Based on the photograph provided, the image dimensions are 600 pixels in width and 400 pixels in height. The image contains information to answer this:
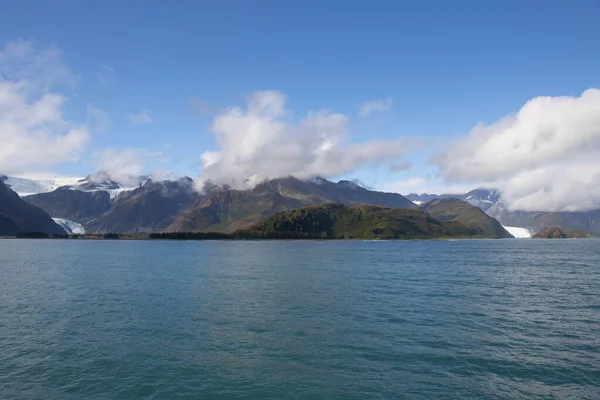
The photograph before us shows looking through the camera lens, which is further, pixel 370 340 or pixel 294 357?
pixel 370 340

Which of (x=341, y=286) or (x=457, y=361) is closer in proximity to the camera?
(x=457, y=361)

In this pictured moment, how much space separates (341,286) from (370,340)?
46.2 m

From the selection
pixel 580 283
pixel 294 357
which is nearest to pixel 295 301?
pixel 294 357

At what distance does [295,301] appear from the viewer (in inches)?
2985

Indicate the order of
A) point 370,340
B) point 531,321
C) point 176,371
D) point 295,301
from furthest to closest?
point 295,301
point 531,321
point 370,340
point 176,371

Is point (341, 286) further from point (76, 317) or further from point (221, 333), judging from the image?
point (76, 317)

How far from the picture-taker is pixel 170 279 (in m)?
110

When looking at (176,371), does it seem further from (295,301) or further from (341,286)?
(341,286)

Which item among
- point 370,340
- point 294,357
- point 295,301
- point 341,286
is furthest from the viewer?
point 341,286

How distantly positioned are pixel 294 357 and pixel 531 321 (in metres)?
36.1

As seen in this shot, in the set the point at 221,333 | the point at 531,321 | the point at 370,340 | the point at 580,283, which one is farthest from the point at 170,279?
the point at 580,283

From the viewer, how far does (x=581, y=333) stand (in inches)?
2071

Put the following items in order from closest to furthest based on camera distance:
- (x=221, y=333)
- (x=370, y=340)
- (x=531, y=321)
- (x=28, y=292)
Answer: (x=370, y=340)
(x=221, y=333)
(x=531, y=321)
(x=28, y=292)

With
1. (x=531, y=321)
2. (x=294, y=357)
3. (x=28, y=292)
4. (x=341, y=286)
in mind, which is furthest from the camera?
(x=341, y=286)
